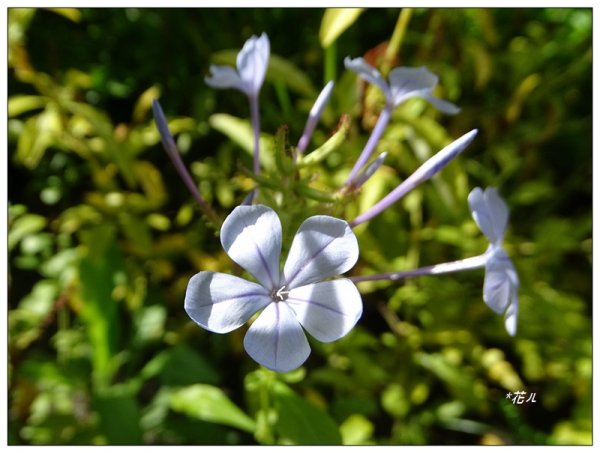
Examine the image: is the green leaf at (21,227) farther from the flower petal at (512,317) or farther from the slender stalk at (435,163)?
the flower petal at (512,317)

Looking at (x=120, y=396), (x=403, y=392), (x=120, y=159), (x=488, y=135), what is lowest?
(x=403, y=392)

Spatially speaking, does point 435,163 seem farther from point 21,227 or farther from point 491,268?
point 21,227

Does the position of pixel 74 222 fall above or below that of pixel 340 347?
above

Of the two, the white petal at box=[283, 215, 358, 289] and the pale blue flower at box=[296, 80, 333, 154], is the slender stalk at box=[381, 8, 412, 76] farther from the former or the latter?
the white petal at box=[283, 215, 358, 289]

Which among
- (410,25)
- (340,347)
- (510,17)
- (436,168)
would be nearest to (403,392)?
(340,347)

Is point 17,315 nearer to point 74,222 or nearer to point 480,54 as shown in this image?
point 74,222

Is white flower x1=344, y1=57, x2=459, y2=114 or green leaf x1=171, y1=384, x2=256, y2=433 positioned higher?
white flower x1=344, y1=57, x2=459, y2=114

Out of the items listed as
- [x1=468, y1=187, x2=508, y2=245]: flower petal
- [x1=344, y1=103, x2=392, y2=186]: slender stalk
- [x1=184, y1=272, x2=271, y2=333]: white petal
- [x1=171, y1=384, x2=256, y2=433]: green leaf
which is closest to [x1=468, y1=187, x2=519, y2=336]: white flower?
[x1=468, y1=187, x2=508, y2=245]: flower petal
